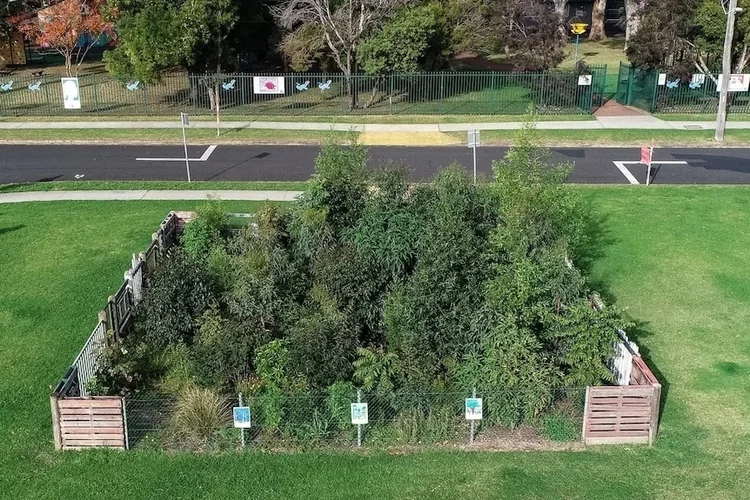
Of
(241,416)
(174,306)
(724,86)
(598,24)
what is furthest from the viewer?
(598,24)

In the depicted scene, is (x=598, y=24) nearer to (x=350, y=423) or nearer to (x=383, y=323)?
(x=383, y=323)

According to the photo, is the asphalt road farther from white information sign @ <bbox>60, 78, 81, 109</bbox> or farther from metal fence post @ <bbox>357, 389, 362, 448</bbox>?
metal fence post @ <bbox>357, 389, 362, 448</bbox>

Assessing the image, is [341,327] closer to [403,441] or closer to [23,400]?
[403,441]

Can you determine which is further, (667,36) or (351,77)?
(351,77)

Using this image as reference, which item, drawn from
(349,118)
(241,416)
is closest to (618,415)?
(241,416)

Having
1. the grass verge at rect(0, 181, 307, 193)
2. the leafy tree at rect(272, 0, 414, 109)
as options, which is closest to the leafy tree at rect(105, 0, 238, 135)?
the leafy tree at rect(272, 0, 414, 109)

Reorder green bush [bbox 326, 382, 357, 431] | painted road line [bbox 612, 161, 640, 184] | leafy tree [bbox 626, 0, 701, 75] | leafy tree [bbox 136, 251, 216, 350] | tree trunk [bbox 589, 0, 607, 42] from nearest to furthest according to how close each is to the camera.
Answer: green bush [bbox 326, 382, 357, 431]
leafy tree [bbox 136, 251, 216, 350]
painted road line [bbox 612, 161, 640, 184]
leafy tree [bbox 626, 0, 701, 75]
tree trunk [bbox 589, 0, 607, 42]

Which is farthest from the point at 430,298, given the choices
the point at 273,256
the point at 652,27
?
the point at 652,27
